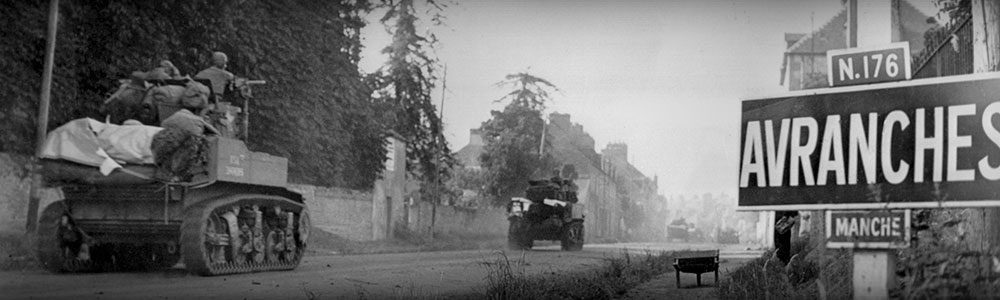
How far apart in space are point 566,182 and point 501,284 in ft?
62.5

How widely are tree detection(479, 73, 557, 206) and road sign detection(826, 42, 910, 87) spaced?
16.9 feet

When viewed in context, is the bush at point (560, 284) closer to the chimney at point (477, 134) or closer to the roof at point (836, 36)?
the chimney at point (477, 134)

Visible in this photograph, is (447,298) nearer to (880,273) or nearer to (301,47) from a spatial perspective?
(880,273)

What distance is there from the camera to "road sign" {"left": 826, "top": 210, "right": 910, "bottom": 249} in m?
3.98

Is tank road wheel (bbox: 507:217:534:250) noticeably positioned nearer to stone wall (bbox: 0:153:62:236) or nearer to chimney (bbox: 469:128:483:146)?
chimney (bbox: 469:128:483:146)

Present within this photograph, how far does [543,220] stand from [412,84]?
36.7 feet

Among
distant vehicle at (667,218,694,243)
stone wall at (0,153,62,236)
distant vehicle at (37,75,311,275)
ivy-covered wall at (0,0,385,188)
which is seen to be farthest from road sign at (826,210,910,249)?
distant vehicle at (667,218,694,243)

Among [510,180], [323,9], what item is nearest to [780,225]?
[510,180]

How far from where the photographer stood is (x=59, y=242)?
10094 mm

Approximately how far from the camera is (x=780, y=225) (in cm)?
949

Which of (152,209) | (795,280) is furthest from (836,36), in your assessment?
(152,209)

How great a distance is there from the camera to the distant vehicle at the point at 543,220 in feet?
80.3

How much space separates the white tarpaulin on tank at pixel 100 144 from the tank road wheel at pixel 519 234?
1526 cm

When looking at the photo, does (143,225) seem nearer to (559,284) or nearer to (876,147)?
(559,284)
